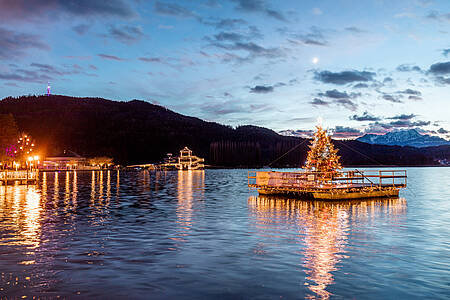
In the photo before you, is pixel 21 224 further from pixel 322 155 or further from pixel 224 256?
pixel 322 155

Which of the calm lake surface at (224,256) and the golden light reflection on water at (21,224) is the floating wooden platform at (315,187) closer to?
the calm lake surface at (224,256)

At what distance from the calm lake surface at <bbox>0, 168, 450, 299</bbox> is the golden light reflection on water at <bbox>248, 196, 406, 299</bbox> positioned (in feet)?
0.20

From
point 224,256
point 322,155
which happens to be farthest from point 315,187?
point 224,256

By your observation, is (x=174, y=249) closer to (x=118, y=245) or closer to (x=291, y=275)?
(x=118, y=245)

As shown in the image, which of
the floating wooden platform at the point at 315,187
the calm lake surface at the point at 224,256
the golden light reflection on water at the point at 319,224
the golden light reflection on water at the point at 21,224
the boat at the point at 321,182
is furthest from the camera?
the boat at the point at 321,182

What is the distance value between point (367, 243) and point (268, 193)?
24.7 meters

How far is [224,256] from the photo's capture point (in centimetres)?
1505

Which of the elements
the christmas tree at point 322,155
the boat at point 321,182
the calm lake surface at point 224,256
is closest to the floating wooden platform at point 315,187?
the boat at point 321,182

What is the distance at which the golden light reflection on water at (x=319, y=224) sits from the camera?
1282cm

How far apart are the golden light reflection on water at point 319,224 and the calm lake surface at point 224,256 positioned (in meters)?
0.06

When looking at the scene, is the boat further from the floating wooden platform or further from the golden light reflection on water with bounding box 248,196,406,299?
the golden light reflection on water with bounding box 248,196,406,299

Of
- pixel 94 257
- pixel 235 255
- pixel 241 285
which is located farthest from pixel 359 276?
pixel 94 257

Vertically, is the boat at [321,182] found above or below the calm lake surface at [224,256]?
above

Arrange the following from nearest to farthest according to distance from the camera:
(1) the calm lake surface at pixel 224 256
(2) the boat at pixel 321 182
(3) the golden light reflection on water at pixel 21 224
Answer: (1) the calm lake surface at pixel 224 256 → (3) the golden light reflection on water at pixel 21 224 → (2) the boat at pixel 321 182
